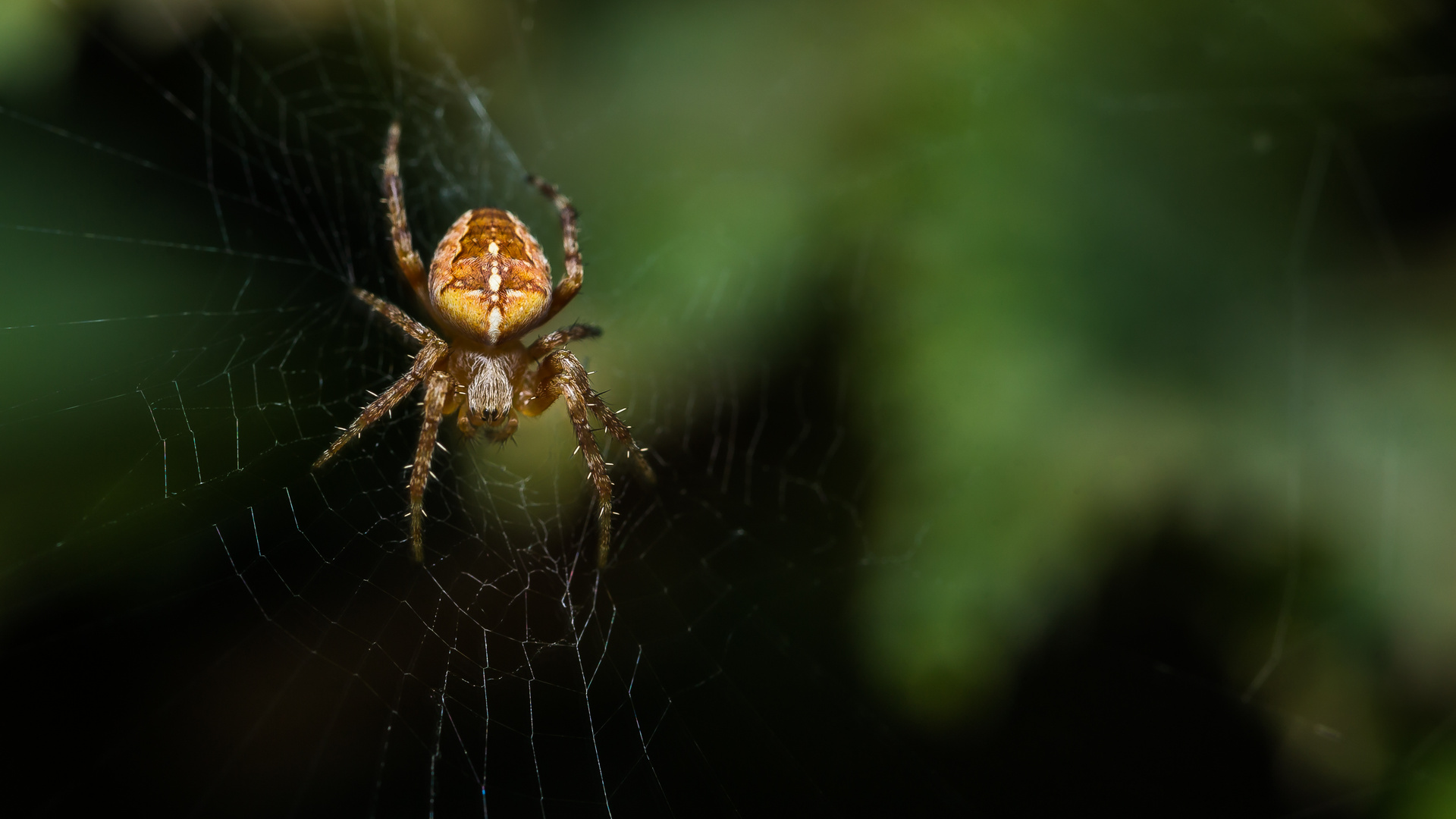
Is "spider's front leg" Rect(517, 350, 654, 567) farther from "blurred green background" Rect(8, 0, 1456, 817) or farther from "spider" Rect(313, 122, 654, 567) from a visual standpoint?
"blurred green background" Rect(8, 0, 1456, 817)

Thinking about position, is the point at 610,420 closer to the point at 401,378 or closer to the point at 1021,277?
the point at 401,378

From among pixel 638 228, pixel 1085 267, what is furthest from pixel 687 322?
pixel 1085 267

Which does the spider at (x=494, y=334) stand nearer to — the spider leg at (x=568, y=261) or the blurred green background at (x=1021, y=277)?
the spider leg at (x=568, y=261)

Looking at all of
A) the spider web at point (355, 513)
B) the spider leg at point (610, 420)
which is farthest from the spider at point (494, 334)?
the spider web at point (355, 513)

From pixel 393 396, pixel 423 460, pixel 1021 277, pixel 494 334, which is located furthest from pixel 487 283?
pixel 1021 277

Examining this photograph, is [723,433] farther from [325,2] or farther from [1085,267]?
[325,2]

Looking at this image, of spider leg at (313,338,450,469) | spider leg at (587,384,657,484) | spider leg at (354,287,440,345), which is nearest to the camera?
spider leg at (313,338,450,469)

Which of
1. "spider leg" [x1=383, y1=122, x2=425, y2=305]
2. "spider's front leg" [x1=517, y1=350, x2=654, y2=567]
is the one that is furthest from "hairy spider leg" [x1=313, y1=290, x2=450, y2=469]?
"spider's front leg" [x1=517, y1=350, x2=654, y2=567]
